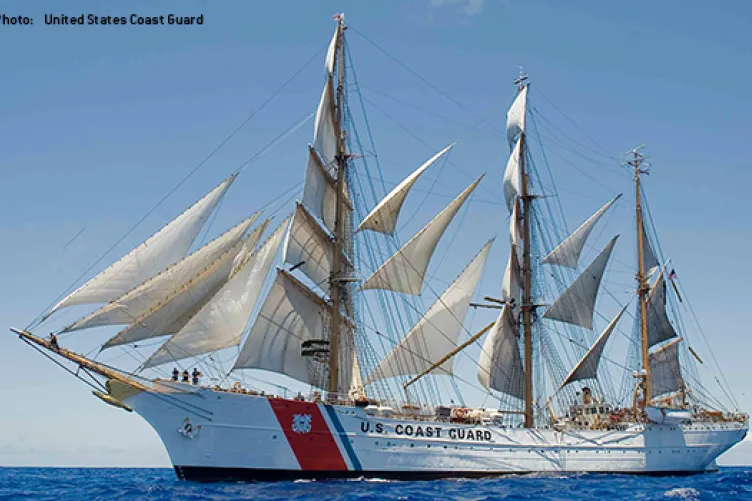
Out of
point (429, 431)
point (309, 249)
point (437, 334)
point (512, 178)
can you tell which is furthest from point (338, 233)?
point (512, 178)

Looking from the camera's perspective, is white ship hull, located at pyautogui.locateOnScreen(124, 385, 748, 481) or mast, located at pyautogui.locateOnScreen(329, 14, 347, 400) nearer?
white ship hull, located at pyautogui.locateOnScreen(124, 385, 748, 481)

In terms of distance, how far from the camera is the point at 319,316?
121ft

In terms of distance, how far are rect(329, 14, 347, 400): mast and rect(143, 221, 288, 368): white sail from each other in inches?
170

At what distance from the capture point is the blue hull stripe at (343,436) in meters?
32.1

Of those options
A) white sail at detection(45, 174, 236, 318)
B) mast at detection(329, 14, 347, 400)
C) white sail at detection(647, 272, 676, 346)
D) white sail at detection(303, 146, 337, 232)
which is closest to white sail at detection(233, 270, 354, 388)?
mast at detection(329, 14, 347, 400)

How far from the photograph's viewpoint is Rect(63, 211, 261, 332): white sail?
28.6 metres

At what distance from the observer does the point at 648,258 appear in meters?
47.9

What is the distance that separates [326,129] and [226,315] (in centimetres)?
1110

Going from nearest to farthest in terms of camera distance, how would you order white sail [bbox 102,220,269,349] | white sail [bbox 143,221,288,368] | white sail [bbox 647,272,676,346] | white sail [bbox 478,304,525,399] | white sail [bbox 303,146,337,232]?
1. white sail [bbox 102,220,269,349]
2. white sail [bbox 143,221,288,368]
3. white sail [bbox 303,146,337,232]
4. white sail [bbox 478,304,525,399]
5. white sail [bbox 647,272,676,346]

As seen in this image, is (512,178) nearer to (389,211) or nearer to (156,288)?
(389,211)

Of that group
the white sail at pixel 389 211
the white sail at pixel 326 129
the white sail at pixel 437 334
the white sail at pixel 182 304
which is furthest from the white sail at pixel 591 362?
the white sail at pixel 182 304

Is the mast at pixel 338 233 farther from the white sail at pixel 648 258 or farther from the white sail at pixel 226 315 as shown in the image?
the white sail at pixel 648 258

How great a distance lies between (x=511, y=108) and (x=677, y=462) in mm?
22099

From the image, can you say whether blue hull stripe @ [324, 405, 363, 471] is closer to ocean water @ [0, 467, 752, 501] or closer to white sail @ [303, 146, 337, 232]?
ocean water @ [0, 467, 752, 501]
